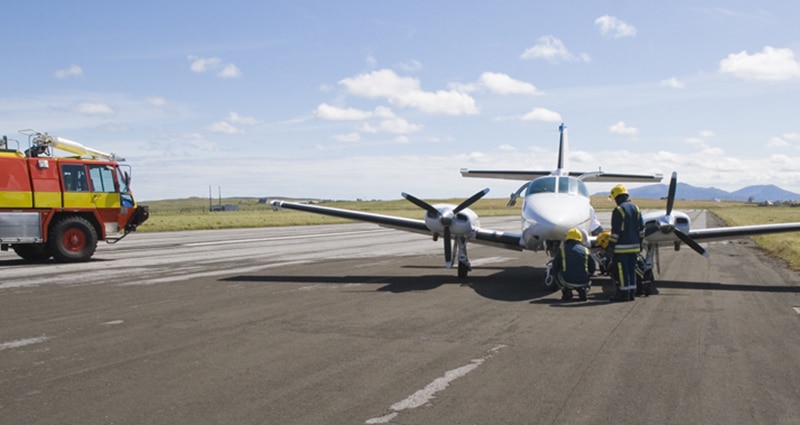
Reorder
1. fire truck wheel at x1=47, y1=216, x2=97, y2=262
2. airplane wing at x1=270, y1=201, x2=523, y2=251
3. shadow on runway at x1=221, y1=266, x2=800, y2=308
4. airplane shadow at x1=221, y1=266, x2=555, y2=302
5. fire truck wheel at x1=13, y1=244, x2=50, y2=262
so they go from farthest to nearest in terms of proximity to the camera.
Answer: fire truck wheel at x1=13, y1=244, x2=50, y2=262, fire truck wheel at x1=47, y1=216, x2=97, y2=262, airplane wing at x1=270, y1=201, x2=523, y2=251, airplane shadow at x1=221, y1=266, x2=555, y2=302, shadow on runway at x1=221, y1=266, x2=800, y2=308

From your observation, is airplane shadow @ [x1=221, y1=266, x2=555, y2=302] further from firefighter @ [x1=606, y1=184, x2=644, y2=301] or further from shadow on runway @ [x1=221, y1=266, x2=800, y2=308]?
firefighter @ [x1=606, y1=184, x2=644, y2=301]

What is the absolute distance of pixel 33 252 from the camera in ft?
72.0

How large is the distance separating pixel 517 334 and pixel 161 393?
4.88m

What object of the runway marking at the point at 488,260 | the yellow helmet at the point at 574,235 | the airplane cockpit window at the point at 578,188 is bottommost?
the runway marking at the point at 488,260

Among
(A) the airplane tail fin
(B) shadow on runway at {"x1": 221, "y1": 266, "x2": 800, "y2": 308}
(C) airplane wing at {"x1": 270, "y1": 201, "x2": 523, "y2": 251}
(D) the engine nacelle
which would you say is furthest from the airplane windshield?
(A) the airplane tail fin

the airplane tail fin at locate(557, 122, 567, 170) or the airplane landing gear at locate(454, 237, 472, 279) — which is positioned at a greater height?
the airplane tail fin at locate(557, 122, 567, 170)

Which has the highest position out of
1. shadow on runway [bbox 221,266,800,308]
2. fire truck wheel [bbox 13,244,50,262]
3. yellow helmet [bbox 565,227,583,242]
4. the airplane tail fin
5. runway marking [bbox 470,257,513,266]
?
the airplane tail fin

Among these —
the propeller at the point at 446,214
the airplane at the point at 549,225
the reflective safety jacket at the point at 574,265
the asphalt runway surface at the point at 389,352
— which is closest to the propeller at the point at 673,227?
the airplane at the point at 549,225

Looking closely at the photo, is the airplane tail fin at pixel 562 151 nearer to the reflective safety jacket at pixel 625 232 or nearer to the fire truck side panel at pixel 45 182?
the reflective safety jacket at pixel 625 232

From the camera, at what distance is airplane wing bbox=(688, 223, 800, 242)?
1577 centimetres

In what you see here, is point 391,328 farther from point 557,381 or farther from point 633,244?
point 633,244

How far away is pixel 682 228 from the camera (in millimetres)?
15125

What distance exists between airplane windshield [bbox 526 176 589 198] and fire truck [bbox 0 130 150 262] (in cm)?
1335

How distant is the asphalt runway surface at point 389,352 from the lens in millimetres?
6055
